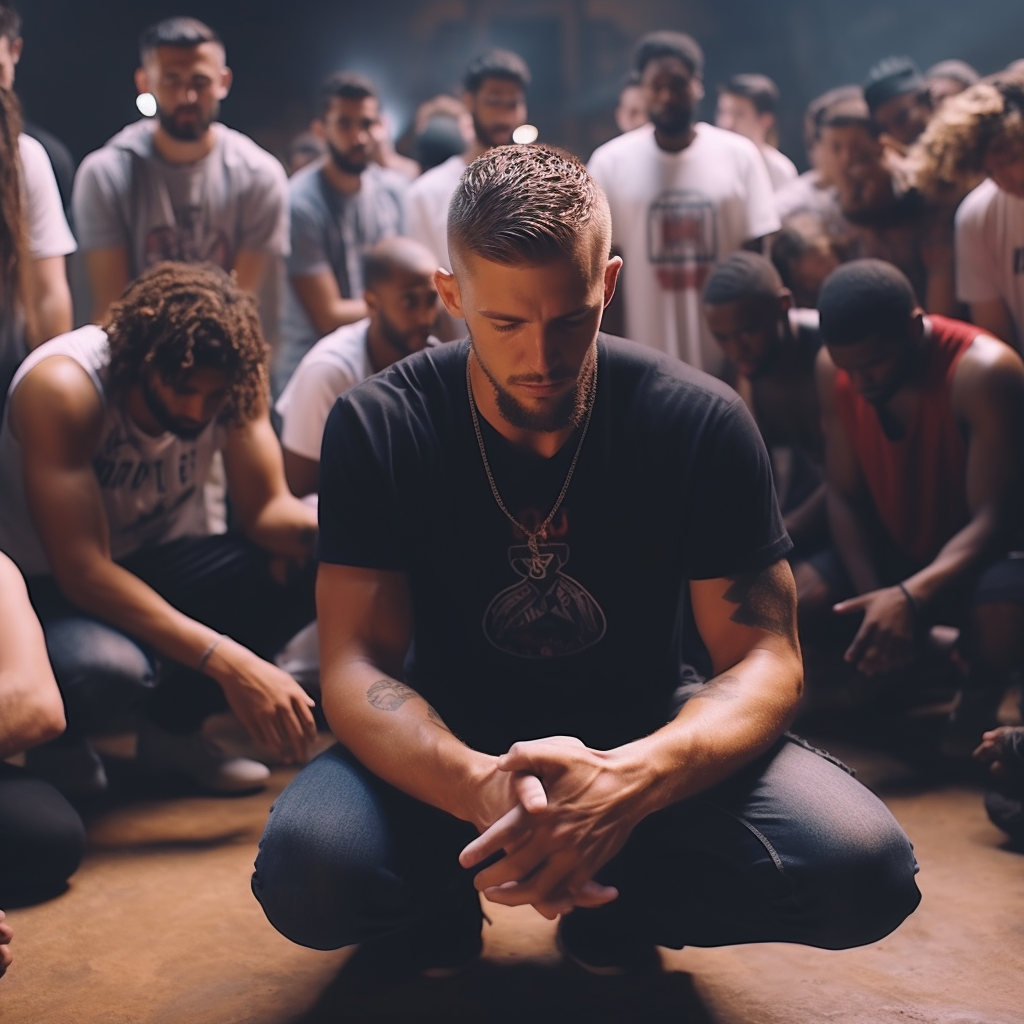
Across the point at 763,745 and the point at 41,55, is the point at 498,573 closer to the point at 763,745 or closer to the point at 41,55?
the point at 763,745

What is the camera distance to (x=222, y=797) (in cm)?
293

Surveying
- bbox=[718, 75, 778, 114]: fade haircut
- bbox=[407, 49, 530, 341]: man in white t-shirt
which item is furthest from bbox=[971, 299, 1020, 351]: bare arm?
bbox=[718, 75, 778, 114]: fade haircut

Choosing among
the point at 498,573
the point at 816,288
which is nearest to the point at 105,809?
the point at 498,573

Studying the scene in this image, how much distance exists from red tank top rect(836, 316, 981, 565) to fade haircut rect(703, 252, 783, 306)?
38 cm

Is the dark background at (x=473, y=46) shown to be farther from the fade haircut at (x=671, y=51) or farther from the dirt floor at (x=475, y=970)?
the dirt floor at (x=475, y=970)

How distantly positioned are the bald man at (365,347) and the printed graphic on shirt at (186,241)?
590 millimetres

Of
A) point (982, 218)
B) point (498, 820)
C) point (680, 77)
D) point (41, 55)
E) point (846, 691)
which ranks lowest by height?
point (846, 691)

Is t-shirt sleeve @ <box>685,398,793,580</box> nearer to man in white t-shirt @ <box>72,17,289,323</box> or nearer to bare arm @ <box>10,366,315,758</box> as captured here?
bare arm @ <box>10,366,315,758</box>

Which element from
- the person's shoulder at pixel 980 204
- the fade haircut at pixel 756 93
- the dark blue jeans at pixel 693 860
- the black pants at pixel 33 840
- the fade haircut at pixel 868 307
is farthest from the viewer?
the fade haircut at pixel 756 93

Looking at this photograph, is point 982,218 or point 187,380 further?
point 982,218

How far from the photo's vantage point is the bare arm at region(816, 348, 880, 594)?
10.8ft

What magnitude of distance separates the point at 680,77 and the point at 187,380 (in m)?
2.35

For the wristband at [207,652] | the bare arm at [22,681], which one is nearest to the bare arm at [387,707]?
the bare arm at [22,681]

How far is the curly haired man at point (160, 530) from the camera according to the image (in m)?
2.66
